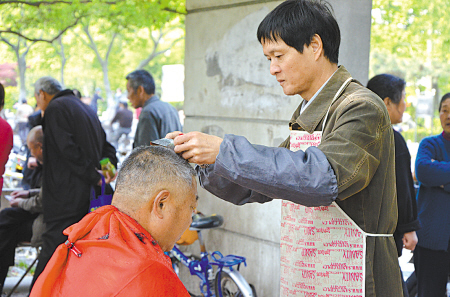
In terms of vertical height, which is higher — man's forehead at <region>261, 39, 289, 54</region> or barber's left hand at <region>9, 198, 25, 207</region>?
man's forehead at <region>261, 39, 289, 54</region>

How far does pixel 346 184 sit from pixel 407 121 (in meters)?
22.0

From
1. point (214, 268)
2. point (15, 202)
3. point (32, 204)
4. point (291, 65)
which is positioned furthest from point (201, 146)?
point (15, 202)

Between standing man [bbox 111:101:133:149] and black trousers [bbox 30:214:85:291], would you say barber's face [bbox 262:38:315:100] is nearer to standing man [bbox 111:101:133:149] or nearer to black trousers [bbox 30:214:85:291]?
black trousers [bbox 30:214:85:291]

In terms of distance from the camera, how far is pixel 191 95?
448cm

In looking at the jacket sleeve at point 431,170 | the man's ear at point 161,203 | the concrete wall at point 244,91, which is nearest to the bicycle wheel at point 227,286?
the concrete wall at point 244,91

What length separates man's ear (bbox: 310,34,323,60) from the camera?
1.83 metres

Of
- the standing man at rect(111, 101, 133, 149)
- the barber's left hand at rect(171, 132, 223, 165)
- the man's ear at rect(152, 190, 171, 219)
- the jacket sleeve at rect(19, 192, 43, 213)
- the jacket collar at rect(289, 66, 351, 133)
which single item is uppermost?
the jacket collar at rect(289, 66, 351, 133)

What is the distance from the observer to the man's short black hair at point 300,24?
180cm

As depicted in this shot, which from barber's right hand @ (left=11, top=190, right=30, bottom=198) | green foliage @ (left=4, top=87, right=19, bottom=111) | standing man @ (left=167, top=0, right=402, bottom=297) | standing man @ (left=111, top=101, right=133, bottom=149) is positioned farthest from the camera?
green foliage @ (left=4, top=87, right=19, bottom=111)

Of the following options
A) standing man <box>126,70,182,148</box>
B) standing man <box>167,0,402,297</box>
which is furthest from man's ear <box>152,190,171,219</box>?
standing man <box>126,70,182,148</box>

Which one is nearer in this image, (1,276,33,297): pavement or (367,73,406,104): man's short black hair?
(367,73,406,104): man's short black hair

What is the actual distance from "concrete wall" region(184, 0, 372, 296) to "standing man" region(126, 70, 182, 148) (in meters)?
0.90

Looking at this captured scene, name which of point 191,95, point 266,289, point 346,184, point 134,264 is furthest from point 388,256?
point 191,95

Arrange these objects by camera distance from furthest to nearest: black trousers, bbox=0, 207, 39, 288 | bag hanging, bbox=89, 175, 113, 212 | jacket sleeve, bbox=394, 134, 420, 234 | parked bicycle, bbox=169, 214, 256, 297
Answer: black trousers, bbox=0, 207, 39, 288 < bag hanging, bbox=89, 175, 113, 212 < parked bicycle, bbox=169, 214, 256, 297 < jacket sleeve, bbox=394, 134, 420, 234
